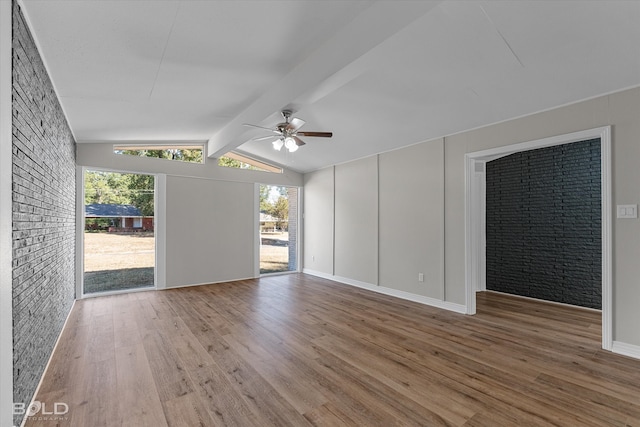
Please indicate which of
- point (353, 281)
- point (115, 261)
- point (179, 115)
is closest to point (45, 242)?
point (179, 115)

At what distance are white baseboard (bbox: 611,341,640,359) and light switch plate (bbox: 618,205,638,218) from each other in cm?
119

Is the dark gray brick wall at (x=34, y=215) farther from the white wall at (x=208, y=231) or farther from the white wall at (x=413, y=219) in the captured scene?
the white wall at (x=413, y=219)

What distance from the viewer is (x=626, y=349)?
2.77m

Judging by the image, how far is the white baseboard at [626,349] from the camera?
2721mm

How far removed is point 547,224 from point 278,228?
16.5 ft

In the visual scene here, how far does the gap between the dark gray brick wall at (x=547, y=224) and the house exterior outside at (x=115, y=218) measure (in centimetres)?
A: 625

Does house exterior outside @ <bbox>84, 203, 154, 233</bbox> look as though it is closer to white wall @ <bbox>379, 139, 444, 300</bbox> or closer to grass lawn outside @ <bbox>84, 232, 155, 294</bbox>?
grass lawn outside @ <bbox>84, 232, 155, 294</bbox>

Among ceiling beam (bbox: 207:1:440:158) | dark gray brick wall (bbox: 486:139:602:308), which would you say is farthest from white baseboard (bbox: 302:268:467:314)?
ceiling beam (bbox: 207:1:440:158)

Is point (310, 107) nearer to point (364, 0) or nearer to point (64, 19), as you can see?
point (364, 0)

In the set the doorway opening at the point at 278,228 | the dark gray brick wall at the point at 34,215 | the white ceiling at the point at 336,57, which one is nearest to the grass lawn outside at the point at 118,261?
the dark gray brick wall at the point at 34,215

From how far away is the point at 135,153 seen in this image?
17.1 ft

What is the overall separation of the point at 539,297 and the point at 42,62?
6.69m

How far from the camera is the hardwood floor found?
193 cm

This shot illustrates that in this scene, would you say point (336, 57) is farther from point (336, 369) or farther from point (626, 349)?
point (626, 349)
